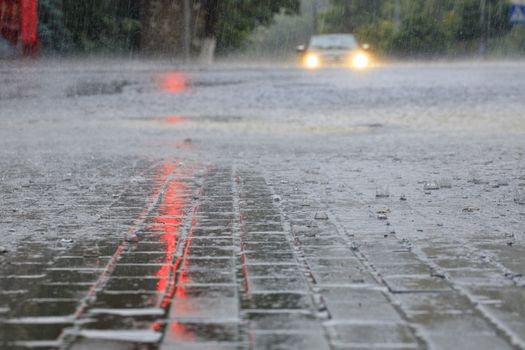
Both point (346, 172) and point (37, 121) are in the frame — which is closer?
point (346, 172)

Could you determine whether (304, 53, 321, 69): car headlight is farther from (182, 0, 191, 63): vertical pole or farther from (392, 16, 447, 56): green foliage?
(392, 16, 447, 56): green foliage

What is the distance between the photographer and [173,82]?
23031mm

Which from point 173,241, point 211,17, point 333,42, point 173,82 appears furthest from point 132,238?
point 211,17

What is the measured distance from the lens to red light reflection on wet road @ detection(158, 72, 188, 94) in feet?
72.0

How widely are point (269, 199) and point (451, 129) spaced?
298 inches

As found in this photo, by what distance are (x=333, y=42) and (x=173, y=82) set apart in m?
8.94

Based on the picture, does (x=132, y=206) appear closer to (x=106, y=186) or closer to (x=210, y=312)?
(x=106, y=186)

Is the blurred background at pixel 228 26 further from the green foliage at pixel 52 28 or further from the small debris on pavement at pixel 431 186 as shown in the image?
the small debris on pavement at pixel 431 186

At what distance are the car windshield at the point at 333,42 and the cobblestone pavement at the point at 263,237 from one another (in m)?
15.8

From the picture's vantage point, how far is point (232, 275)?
174 inches

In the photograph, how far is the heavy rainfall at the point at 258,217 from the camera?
358 cm

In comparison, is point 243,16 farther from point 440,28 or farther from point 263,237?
point 263,237

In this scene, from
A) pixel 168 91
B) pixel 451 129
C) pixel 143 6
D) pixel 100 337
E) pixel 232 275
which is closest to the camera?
pixel 100 337

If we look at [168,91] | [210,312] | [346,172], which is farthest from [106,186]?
[168,91]
